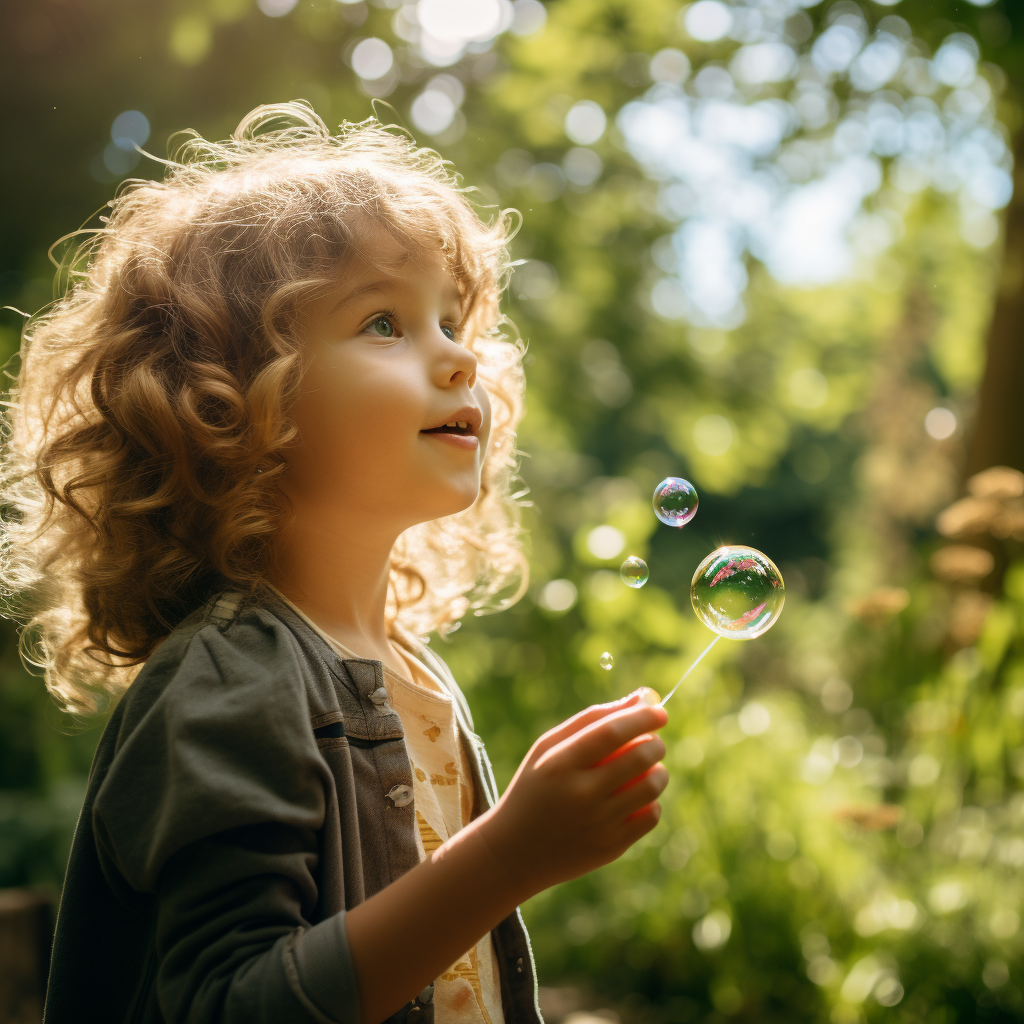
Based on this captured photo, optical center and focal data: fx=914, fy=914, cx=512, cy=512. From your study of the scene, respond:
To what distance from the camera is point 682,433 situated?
5.92 meters

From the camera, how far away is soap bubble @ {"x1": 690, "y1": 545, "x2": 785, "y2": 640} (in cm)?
129

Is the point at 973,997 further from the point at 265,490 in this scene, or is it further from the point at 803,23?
the point at 803,23

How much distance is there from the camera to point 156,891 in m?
0.96

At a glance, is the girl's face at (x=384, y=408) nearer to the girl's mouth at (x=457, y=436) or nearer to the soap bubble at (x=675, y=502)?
the girl's mouth at (x=457, y=436)

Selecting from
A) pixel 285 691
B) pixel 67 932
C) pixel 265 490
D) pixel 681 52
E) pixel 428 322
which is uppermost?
pixel 681 52

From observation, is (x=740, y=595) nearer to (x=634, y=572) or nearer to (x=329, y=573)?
(x=634, y=572)

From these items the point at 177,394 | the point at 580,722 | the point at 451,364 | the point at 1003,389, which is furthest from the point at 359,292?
the point at 1003,389

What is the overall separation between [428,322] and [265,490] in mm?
312

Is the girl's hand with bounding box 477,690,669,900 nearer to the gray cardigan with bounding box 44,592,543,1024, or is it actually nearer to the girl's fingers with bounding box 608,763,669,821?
the girl's fingers with bounding box 608,763,669,821

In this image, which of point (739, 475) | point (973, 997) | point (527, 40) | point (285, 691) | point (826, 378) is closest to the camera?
point (285, 691)

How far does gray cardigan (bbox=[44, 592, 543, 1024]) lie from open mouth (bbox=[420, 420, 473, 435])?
0.99 ft

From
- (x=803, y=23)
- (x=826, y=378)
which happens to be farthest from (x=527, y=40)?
(x=826, y=378)

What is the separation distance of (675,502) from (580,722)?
0.68 meters

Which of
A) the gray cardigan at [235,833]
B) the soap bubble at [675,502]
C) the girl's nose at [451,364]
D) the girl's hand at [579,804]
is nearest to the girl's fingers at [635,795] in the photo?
the girl's hand at [579,804]
